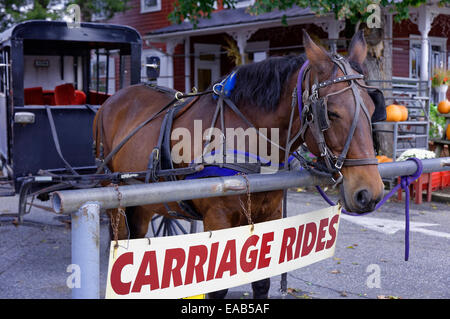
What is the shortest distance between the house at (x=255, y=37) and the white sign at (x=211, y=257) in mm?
9420

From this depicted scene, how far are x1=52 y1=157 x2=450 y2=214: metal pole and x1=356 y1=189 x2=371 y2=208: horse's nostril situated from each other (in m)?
0.19

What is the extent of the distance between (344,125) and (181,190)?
961mm

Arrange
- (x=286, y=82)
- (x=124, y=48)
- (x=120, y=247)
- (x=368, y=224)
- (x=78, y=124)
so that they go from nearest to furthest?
(x=120, y=247), (x=286, y=82), (x=78, y=124), (x=124, y=48), (x=368, y=224)

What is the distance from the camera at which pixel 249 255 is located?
232 cm

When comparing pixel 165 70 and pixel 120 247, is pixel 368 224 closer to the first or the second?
pixel 120 247

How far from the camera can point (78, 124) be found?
6.06 meters

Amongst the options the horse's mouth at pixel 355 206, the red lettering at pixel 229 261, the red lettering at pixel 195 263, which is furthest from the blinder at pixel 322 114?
the red lettering at pixel 195 263

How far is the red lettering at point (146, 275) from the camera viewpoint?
1.97 meters

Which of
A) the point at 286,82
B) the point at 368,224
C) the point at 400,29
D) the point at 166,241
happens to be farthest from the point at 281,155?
the point at 400,29

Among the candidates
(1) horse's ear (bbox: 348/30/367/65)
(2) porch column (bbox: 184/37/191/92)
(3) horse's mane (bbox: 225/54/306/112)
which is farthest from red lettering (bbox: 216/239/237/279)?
(2) porch column (bbox: 184/37/191/92)

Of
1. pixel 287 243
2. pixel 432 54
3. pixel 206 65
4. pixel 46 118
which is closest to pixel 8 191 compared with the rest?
pixel 46 118

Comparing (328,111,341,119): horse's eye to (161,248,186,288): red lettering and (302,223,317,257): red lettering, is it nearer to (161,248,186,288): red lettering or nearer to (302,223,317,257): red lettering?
(302,223,317,257): red lettering

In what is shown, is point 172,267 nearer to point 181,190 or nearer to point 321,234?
point 181,190
